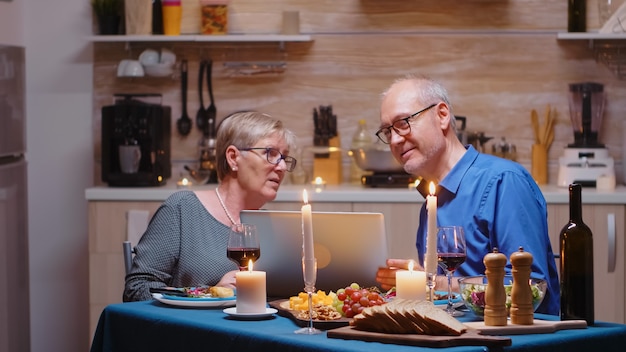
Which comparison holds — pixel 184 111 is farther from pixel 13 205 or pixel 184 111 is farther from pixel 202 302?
pixel 202 302

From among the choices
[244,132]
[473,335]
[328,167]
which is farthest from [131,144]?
[473,335]

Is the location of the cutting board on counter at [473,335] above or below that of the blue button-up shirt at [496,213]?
below

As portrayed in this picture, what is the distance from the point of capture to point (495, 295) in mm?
2129

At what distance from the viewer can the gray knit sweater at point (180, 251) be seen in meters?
2.97

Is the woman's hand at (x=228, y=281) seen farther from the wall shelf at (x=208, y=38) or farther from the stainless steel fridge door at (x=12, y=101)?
the wall shelf at (x=208, y=38)

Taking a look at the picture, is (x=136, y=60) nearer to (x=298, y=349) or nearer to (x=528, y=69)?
(x=528, y=69)

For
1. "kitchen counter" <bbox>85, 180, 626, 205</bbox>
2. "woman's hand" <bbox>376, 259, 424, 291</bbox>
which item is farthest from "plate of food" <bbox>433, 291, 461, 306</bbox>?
"kitchen counter" <bbox>85, 180, 626, 205</bbox>

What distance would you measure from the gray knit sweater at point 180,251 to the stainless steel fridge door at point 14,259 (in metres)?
1.52

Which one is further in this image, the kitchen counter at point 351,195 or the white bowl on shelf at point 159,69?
the white bowl on shelf at point 159,69

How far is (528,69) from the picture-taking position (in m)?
5.01

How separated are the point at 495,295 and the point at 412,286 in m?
0.20

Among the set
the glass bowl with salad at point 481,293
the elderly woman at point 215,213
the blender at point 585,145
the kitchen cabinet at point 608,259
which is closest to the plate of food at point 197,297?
the elderly woman at point 215,213

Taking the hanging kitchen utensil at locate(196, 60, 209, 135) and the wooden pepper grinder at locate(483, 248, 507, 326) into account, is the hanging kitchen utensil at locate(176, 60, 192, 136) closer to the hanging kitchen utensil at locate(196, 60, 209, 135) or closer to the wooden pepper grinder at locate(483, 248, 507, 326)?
the hanging kitchen utensil at locate(196, 60, 209, 135)

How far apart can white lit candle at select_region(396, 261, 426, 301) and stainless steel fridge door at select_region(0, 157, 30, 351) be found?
2.53 m
